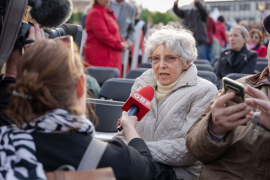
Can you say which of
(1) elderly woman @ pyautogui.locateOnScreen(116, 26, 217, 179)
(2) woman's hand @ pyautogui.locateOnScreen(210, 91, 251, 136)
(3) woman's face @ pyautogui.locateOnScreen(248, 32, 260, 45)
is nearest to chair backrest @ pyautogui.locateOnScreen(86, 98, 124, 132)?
(1) elderly woman @ pyautogui.locateOnScreen(116, 26, 217, 179)

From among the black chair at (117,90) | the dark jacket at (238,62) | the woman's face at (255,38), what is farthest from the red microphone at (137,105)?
the woman's face at (255,38)

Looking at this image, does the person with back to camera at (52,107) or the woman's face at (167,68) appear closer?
the person with back to camera at (52,107)

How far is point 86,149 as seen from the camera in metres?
1.26

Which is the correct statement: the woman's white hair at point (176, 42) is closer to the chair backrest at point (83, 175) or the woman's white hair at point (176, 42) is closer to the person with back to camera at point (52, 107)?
the person with back to camera at point (52, 107)

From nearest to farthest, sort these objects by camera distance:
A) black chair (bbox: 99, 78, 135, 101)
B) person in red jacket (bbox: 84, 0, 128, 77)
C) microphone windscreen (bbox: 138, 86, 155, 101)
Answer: microphone windscreen (bbox: 138, 86, 155, 101), black chair (bbox: 99, 78, 135, 101), person in red jacket (bbox: 84, 0, 128, 77)

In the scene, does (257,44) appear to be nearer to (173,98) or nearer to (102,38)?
(102,38)

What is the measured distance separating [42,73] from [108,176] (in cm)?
48

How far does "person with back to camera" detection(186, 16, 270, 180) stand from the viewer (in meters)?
1.48

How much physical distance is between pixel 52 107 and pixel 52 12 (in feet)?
2.70

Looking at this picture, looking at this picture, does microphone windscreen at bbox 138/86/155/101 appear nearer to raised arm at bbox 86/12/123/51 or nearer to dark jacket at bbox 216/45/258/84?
dark jacket at bbox 216/45/258/84

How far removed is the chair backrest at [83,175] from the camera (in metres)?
1.20

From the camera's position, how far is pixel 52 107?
1238 millimetres

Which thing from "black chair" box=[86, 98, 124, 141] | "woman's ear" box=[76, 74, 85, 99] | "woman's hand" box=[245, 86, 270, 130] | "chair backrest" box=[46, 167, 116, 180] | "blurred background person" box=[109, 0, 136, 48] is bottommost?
"black chair" box=[86, 98, 124, 141]

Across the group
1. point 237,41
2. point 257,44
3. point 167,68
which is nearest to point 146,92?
point 167,68
